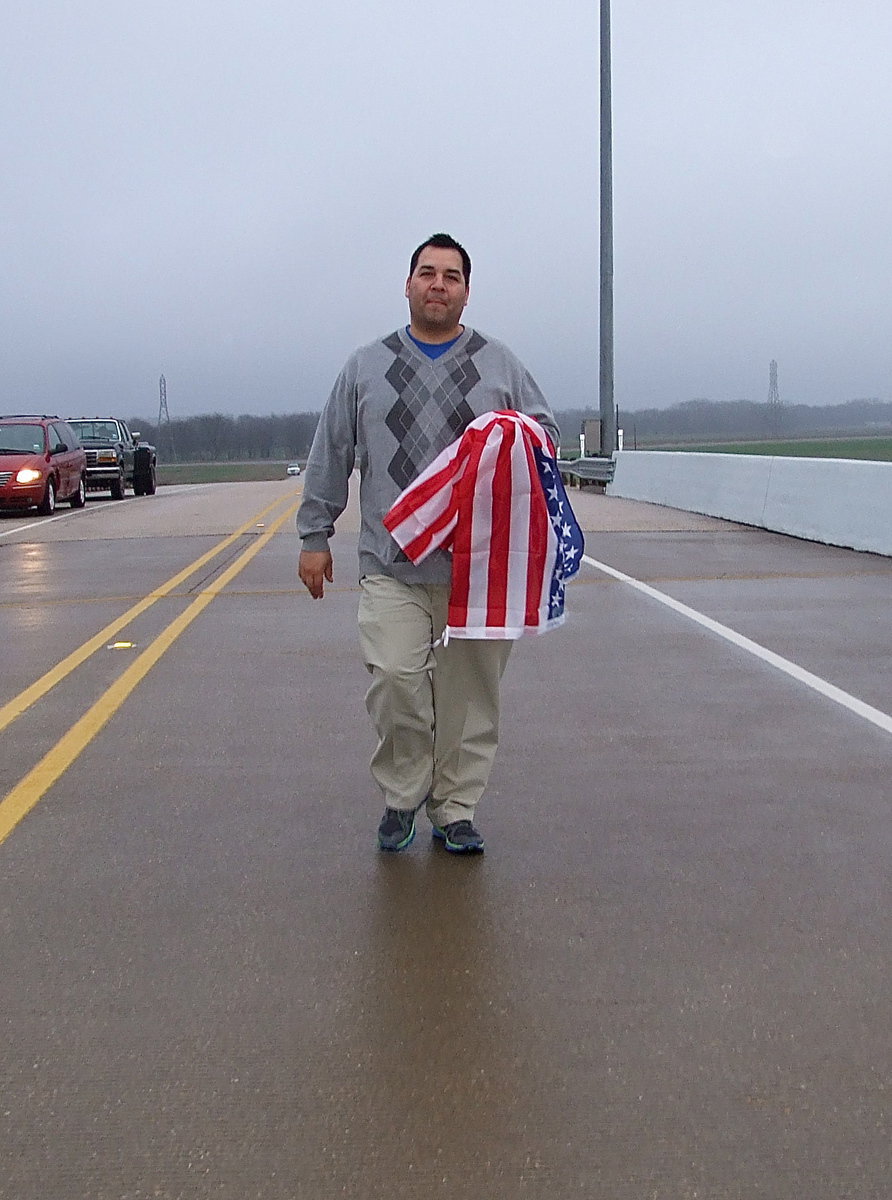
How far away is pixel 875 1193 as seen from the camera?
3.05 metres

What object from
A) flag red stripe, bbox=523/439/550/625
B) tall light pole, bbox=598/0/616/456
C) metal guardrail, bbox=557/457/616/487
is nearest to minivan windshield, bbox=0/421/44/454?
metal guardrail, bbox=557/457/616/487

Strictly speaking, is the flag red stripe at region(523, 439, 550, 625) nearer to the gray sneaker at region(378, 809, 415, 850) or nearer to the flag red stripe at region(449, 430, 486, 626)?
the flag red stripe at region(449, 430, 486, 626)

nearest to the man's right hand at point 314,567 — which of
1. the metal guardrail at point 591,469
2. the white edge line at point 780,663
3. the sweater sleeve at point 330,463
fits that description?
the sweater sleeve at point 330,463

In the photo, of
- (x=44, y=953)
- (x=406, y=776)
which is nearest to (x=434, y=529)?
(x=406, y=776)

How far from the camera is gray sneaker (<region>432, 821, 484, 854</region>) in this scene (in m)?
5.31

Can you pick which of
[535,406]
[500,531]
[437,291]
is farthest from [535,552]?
[437,291]

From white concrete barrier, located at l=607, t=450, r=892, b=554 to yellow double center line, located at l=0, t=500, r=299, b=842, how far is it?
6.25m

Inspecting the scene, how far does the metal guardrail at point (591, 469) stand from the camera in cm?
2981

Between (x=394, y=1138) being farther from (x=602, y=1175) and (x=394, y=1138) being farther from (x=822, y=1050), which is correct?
(x=822, y=1050)

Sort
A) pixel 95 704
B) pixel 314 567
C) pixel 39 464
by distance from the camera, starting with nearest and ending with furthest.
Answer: pixel 314 567, pixel 95 704, pixel 39 464

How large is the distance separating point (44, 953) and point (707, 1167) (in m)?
2.06

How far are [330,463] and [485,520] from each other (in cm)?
58

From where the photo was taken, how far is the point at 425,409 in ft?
16.9

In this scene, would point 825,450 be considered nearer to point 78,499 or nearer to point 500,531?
point 78,499
